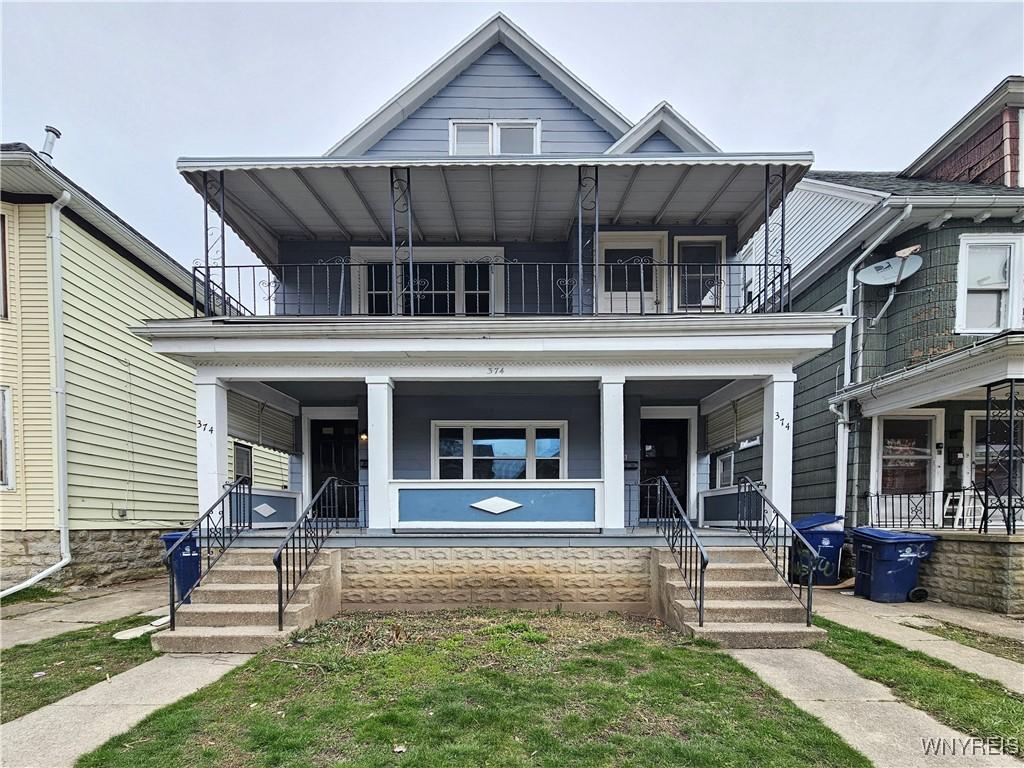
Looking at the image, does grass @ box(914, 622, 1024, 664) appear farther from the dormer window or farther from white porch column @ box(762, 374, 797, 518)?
the dormer window

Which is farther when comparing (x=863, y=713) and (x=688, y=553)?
(x=688, y=553)

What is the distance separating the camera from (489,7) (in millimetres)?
11312

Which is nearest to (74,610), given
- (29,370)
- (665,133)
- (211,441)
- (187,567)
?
(187,567)

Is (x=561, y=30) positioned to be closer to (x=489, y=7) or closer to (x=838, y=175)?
(x=489, y=7)

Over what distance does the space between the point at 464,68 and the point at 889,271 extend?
827 cm

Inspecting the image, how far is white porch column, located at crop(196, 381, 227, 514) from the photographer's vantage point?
270 inches

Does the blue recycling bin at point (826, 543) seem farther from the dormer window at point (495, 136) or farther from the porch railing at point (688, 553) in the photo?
the dormer window at point (495, 136)

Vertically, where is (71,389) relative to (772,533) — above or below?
above

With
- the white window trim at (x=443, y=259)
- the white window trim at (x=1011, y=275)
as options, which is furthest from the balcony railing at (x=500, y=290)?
the white window trim at (x=1011, y=275)

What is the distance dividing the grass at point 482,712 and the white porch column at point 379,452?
1.77 meters

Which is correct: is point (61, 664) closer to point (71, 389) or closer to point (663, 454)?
point (71, 389)

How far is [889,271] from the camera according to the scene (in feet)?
30.1

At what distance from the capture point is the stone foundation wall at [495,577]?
675cm

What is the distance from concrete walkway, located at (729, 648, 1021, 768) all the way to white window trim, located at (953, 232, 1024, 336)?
710cm
